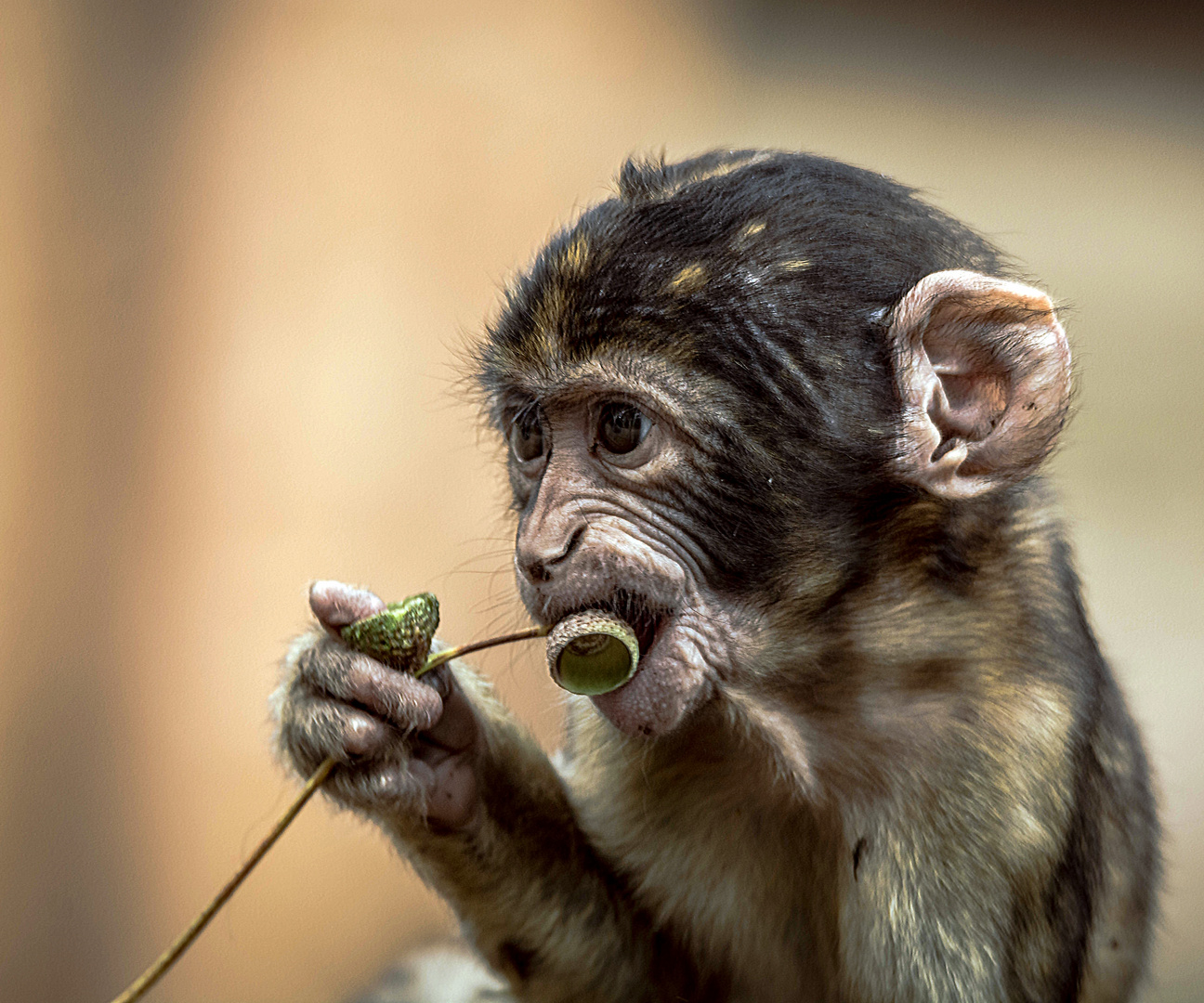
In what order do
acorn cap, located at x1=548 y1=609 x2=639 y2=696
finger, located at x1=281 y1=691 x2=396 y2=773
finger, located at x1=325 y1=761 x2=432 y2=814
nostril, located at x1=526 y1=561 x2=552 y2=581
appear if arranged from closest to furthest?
acorn cap, located at x1=548 y1=609 x2=639 y2=696 → nostril, located at x1=526 y1=561 x2=552 y2=581 → finger, located at x1=281 y1=691 x2=396 y2=773 → finger, located at x1=325 y1=761 x2=432 y2=814

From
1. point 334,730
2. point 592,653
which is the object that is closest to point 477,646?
point 592,653

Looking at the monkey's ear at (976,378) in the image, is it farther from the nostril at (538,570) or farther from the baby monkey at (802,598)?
the nostril at (538,570)

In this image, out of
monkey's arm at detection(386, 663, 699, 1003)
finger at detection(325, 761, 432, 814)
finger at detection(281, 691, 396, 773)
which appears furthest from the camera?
monkey's arm at detection(386, 663, 699, 1003)

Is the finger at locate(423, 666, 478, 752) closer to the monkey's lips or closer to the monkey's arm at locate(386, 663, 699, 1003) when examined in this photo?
the monkey's arm at locate(386, 663, 699, 1003)

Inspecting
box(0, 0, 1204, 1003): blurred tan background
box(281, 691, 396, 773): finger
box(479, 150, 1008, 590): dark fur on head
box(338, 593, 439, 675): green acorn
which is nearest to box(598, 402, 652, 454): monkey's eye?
box(479, 150, 1008, 590): dark fur on head

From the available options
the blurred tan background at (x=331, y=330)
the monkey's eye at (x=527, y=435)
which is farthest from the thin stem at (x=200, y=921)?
the blurred tan background at (x=331, y=330)

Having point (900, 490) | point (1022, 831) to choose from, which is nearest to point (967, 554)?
point (900, 490)

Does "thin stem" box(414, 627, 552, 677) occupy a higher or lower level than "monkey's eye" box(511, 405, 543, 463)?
lower

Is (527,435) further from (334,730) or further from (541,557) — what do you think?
(334,730)

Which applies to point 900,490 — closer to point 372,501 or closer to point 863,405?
point 863,405
